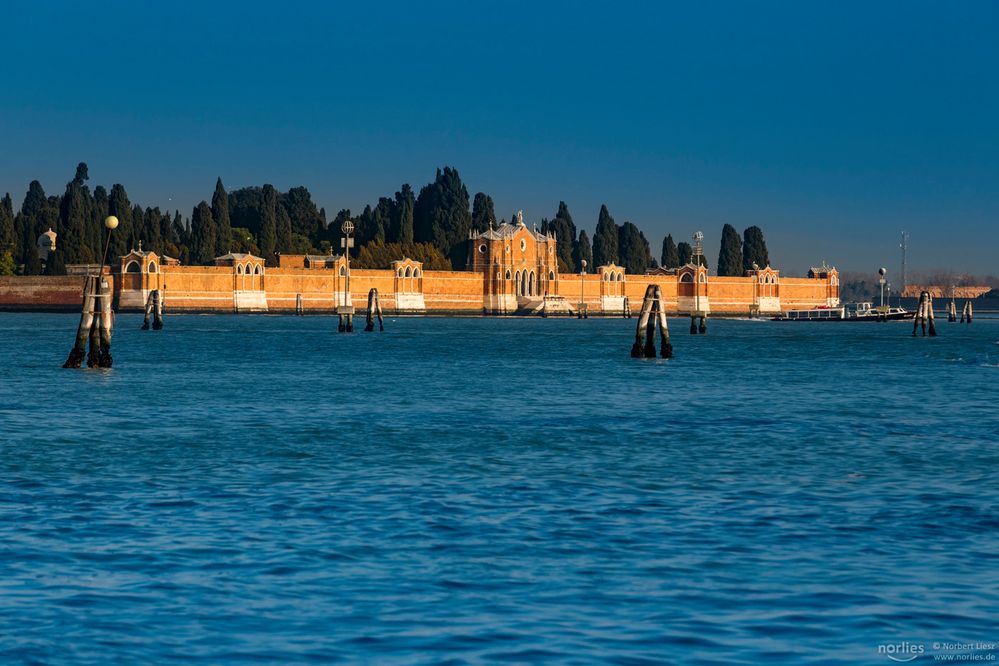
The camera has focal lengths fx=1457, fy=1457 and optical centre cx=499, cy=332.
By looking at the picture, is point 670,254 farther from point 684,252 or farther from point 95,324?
point 95,324

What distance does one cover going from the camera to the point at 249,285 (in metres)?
146

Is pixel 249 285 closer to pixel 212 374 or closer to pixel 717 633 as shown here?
pixel 212 374

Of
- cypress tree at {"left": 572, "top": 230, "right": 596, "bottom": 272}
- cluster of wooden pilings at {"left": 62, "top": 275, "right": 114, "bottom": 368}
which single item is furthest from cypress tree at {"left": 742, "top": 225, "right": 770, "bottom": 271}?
cluster of wooden pilings at {"left": 62, "top": 275, "right": 114, "bottom": 368}

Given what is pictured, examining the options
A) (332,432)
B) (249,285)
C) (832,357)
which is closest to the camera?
(332,432)

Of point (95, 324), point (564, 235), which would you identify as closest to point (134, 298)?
point (564, 235)

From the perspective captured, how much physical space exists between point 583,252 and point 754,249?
78.7 ft

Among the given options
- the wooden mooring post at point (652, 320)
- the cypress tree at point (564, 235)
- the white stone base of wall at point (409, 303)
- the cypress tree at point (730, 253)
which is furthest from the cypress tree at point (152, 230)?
the wooden mooring post at point (652, 320)

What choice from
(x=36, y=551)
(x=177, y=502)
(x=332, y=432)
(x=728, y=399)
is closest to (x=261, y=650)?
(x=36, y=551)

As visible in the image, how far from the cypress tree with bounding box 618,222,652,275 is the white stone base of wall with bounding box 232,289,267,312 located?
48.5m

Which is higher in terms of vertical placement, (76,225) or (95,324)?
(76,225)

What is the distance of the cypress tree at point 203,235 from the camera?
475ft

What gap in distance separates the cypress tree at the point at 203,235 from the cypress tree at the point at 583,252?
47184 millimetres

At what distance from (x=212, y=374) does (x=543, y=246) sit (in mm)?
120324

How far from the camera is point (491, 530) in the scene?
1362cm
